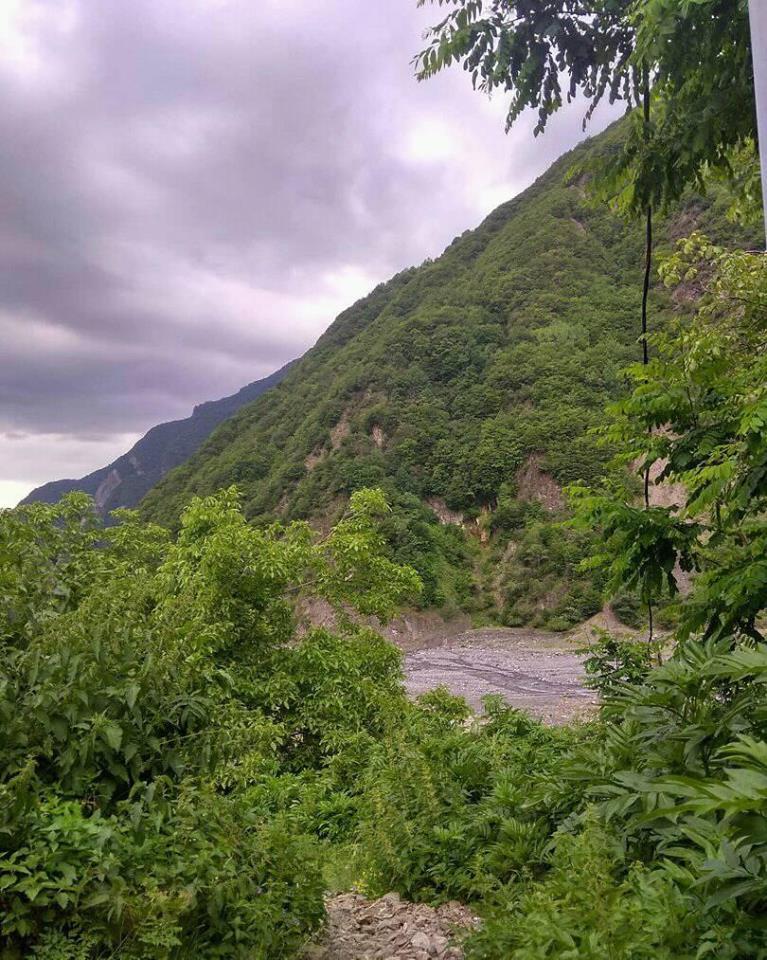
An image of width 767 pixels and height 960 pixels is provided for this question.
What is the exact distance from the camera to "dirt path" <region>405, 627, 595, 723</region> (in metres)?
20.8

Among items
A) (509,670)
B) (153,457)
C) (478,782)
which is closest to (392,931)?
(478,782)

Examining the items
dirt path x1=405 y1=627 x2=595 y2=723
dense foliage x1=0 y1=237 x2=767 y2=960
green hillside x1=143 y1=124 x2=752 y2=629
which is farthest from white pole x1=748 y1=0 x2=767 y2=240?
green hillside x1=143 y1=124 x2=752 y2=629

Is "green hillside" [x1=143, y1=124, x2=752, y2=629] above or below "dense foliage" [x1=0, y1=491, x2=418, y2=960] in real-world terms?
above

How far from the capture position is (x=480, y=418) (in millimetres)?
53688

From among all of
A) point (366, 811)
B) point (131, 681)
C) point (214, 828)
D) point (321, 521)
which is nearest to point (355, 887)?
point (366, 811)

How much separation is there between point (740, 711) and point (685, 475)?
1.24m

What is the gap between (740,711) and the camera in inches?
101

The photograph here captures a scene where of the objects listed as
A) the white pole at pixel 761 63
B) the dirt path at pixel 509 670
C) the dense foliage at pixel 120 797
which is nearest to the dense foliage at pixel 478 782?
the dense foliage at pixel 120 797

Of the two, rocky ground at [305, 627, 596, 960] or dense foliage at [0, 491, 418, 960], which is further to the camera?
rocky ground at [305, 627, 596, 960]

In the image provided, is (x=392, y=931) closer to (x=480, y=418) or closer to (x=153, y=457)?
(x=480, y=418)

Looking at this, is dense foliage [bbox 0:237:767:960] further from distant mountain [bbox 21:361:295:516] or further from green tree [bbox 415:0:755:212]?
distant mountain [bbox 21:361:295:516]

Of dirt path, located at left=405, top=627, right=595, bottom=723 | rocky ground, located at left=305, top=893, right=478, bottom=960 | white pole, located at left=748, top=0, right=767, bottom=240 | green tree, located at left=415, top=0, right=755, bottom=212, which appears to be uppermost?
green tree, located at left=415, top=0, right=755, bottom=212

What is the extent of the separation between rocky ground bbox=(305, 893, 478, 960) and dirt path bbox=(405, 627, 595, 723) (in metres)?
12.9

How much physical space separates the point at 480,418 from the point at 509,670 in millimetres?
29189
